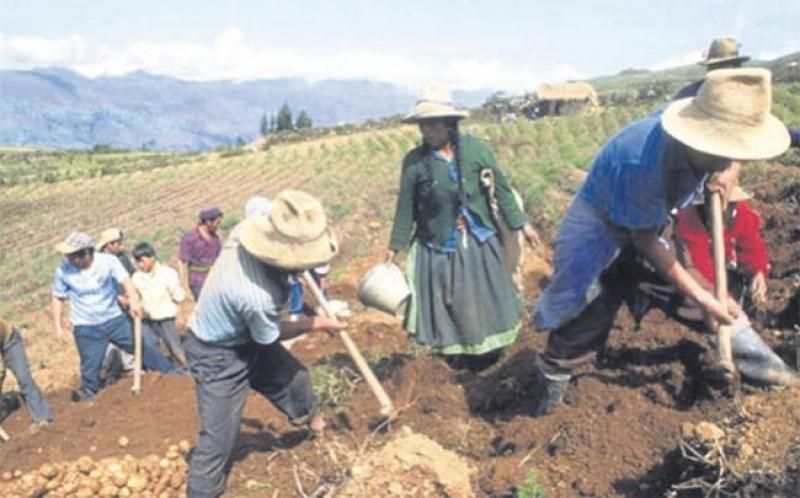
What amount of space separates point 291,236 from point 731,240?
227cm

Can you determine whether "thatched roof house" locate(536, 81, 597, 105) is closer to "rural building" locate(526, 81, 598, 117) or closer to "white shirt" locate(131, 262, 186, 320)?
"rural building" locate(526, 81, 598, 117)

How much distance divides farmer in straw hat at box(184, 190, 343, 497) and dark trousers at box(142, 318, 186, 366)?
2908 mm

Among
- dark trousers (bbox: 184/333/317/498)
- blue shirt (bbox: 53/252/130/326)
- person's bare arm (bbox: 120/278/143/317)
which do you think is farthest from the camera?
blue shirt (bbox: 53/252/130/326)

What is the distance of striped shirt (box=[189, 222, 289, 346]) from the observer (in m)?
3.35

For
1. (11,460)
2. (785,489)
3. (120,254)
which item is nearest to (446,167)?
(785,489)

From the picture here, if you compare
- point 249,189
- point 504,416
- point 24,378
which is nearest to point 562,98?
point 249,189

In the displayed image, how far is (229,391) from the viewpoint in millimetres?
3693

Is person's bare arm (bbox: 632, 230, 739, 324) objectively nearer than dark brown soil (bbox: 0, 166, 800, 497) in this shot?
Yes

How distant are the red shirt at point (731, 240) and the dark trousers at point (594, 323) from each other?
1.76 ft

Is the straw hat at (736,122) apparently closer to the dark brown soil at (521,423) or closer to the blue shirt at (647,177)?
the blue shirt at (647,177)

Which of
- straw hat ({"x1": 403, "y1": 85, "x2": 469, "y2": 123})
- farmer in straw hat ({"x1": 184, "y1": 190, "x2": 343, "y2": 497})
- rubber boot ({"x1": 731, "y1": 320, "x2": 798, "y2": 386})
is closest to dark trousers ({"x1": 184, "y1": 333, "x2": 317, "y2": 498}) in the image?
farmer in straw hat ({"x1": 184, "y1": 190, "x2": 343, "y2": 497})

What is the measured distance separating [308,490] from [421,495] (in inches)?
24.0

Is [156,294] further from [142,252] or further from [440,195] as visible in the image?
[440,195]

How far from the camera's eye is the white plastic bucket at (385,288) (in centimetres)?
471
